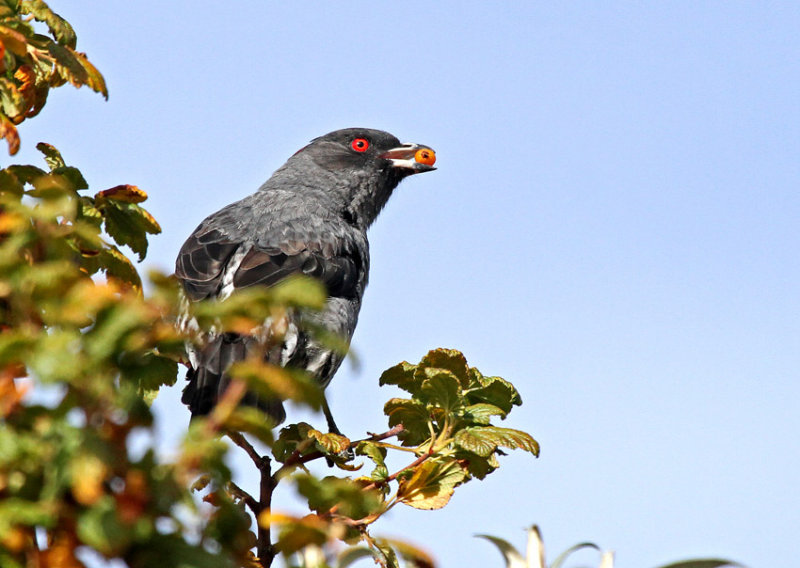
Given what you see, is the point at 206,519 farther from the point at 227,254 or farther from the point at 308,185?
the point at 308,185

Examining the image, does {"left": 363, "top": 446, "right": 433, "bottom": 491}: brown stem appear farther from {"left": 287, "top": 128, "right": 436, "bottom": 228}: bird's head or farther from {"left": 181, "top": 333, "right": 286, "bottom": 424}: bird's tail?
{"left": 287, "top": 128, "right": 436, "bottom": 228}: bird's head

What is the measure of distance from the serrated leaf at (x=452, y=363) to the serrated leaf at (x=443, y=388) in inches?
3.6

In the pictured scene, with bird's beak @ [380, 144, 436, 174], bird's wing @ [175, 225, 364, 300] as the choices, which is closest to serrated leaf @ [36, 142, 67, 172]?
bird's wing @ [175, 225, 364, 300]

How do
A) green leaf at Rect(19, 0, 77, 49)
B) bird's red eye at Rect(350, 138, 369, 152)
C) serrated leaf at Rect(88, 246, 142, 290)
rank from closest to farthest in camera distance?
serrated leaf at Rect(88, 246, 142, 290), green leaf at Rect(19, 0, 77, 49), bird's red eye at Rect(350, 138, 369, 152)

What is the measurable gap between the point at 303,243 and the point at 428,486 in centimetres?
367

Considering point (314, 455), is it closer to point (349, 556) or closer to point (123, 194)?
point (123, 194)

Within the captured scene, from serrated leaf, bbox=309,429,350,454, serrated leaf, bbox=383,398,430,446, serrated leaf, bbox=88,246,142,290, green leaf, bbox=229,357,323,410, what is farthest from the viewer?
serrated leaf, bbox=309,429,350,454

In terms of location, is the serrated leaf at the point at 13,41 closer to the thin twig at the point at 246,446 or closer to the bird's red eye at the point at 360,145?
the thin twig at the point at 246,446

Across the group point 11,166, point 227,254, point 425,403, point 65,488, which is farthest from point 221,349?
point 65,488

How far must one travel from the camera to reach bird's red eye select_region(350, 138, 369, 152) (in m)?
8.32

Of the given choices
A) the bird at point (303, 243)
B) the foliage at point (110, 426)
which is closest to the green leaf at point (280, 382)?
the foliage at point (110, 426)

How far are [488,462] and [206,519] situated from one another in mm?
1891

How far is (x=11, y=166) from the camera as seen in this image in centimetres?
230

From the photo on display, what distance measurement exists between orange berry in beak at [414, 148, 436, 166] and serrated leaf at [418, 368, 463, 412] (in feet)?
16.9
